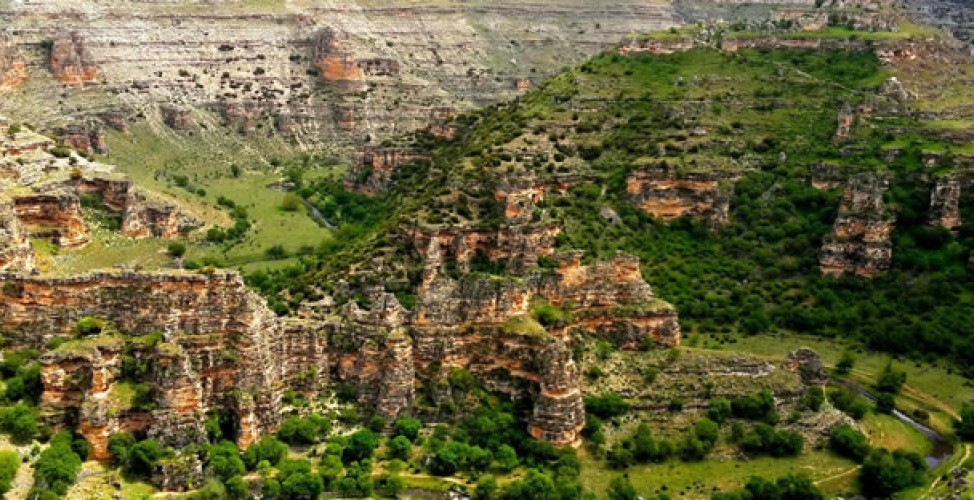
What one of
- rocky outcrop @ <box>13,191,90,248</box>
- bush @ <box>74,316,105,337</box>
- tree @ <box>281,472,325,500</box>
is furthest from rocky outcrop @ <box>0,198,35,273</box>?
tree @ <box>281,472,325,500</box>

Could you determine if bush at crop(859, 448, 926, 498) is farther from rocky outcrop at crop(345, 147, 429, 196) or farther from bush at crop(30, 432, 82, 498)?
rocky outcrop at crop(345, 147, 429, 196)

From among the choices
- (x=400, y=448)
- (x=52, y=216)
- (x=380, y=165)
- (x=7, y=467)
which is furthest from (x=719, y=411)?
(x=52, y=216)

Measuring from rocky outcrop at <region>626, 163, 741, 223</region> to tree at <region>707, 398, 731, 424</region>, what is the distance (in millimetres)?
26816

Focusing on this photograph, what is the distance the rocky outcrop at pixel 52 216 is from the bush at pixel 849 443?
6081 centimetres

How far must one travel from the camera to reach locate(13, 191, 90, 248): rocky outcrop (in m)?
85.2

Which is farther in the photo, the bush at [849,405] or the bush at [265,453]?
the bush at [849,405]

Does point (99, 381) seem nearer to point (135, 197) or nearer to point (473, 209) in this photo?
point (473, 209)

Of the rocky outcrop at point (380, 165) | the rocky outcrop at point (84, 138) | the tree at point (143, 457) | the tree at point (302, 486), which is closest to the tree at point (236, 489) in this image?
the tree at point (302, 486)

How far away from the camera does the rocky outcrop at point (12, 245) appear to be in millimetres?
65688

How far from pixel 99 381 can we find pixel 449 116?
60.2 m

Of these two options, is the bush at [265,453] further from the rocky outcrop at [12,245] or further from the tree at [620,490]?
the tree at [620,490]

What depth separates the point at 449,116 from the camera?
359 feet

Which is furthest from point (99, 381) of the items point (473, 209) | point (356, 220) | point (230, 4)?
point (230, 4)

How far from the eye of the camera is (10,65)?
123m
